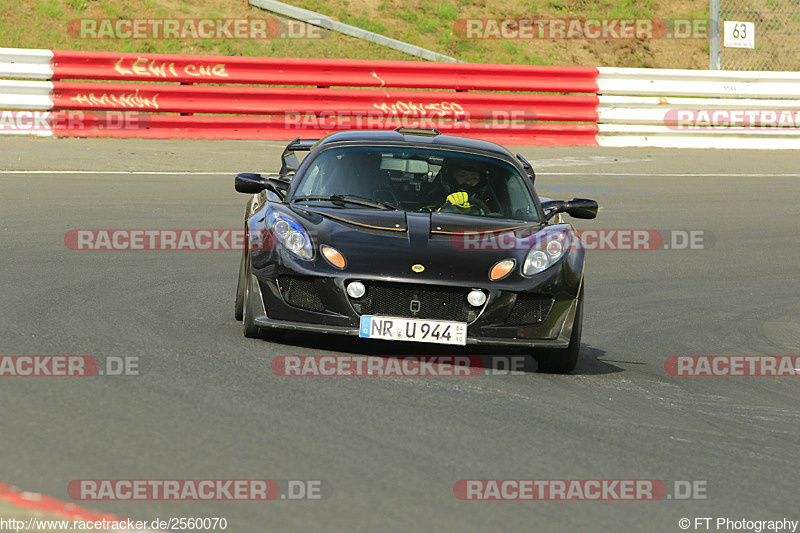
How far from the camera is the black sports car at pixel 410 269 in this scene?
6.23m

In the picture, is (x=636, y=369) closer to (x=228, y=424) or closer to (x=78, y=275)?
(x=228, y=424)

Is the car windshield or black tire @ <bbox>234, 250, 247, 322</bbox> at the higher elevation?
the car windshield

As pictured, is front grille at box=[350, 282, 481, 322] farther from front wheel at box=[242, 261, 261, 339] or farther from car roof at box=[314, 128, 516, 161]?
car roof at box=[314, 128, 516, 161]

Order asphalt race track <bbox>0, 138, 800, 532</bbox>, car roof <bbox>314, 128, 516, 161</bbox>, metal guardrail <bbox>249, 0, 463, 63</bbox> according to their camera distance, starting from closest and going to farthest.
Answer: asphalt race track <bbox>0, 138, 800, 532</bbox>
car roof <bbox>314, 128, 516, 161</bbox>
metal guardrail <bbox>249, 0, 463, 63</bbox>

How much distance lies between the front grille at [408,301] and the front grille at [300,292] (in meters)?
0.21

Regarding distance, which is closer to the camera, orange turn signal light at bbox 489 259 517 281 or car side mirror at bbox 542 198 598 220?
orange turn signal light at bbox 489 259 517 281

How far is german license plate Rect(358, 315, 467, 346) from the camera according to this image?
6141mm

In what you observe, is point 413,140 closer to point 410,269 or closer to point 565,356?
point 410,269

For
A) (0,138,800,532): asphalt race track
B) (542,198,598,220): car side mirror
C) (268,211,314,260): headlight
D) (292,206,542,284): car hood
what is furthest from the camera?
(542,198,598,220): car side mirror

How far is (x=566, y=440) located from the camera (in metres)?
4.99

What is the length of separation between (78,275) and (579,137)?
1095 centimetres

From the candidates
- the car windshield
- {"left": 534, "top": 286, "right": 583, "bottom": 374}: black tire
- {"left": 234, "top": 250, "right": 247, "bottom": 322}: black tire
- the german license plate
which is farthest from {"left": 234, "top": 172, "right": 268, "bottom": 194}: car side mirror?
{"left": 534, "top": 286, "right": 583, "bottom": 374}: black tire

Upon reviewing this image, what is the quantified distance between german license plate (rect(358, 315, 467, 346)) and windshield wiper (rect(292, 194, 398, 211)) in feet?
3.86

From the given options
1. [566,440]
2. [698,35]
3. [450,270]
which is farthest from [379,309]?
[698,35]
